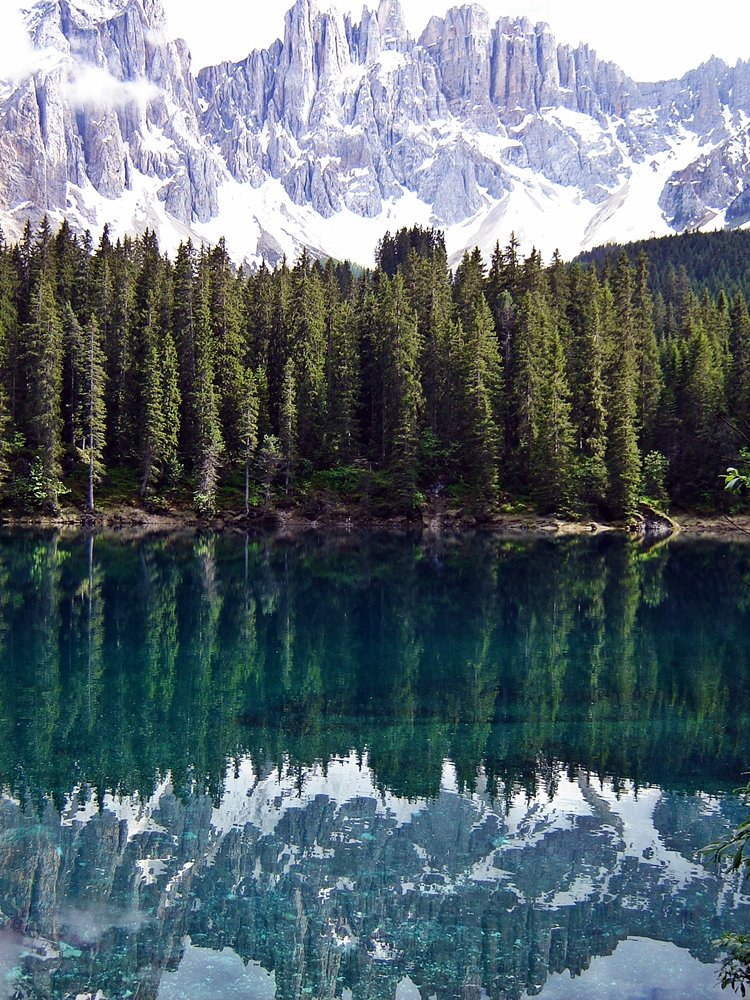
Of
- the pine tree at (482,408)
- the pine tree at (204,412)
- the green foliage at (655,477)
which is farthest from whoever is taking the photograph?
the green foliage at (655,477)

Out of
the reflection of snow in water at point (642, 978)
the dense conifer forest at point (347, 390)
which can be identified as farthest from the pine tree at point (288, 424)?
the reflection of snow in water at point (642, 978)

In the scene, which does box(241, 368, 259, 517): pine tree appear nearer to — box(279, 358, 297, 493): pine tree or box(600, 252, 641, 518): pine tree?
box(279, 358, 297, 493): pine tree

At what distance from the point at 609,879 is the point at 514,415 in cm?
6973

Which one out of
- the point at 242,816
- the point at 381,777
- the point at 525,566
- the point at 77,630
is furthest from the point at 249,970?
the point at 525,566

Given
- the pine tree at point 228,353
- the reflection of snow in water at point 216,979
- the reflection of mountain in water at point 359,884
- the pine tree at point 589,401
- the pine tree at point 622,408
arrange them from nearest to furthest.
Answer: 1. the reflection of snow in water at point 216,979
2. the reflection of mountain in water at point 359,884
3. the pine tree at point 622,408
4. the pine tree at point 589,401
5. the pine tree at point 228,353

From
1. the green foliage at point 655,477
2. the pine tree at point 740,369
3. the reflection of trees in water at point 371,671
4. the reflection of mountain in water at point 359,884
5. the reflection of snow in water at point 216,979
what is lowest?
the reflection of snow in water at point 216,979

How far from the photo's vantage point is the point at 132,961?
11586mm

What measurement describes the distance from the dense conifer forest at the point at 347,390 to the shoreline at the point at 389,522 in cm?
138

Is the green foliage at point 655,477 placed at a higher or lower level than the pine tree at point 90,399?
lower

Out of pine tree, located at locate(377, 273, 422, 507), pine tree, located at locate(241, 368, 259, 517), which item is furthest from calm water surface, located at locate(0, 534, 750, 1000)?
pine tree, located at locate(377, 273, 422, 507)

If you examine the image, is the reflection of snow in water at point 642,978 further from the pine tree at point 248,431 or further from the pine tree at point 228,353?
the pine tree at point 228,353

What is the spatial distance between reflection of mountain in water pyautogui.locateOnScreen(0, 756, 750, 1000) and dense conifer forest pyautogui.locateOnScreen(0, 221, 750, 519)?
5984cm

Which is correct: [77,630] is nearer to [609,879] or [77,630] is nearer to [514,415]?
[609,879]

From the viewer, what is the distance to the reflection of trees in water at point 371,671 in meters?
19.4
